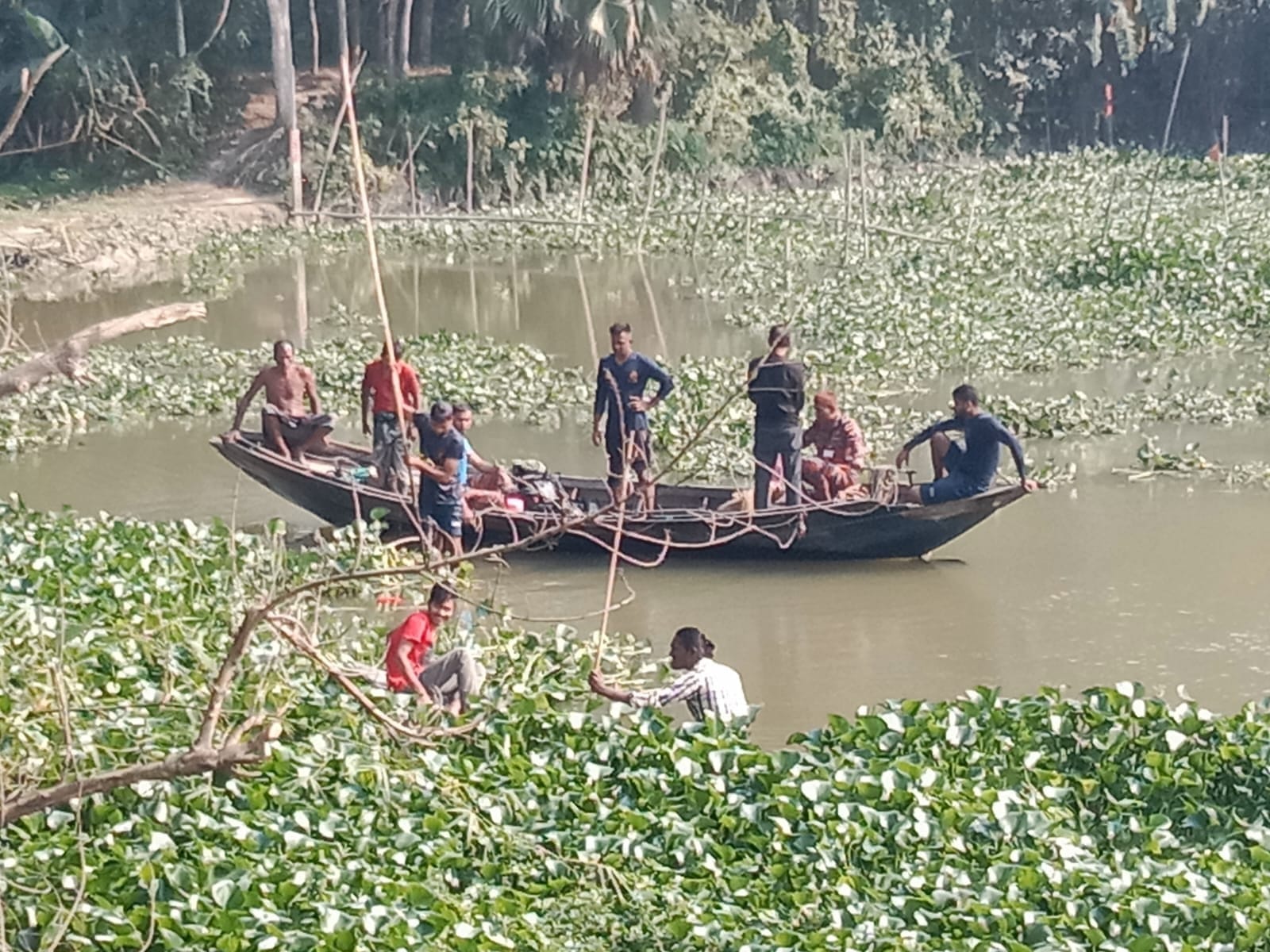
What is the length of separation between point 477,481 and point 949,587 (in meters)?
3.06

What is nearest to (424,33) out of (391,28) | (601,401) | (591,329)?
(391,28)

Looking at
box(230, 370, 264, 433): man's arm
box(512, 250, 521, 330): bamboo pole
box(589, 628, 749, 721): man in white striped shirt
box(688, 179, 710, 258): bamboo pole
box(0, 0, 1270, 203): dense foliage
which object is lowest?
box(589, 628, 749, 721): man in white striped shirt

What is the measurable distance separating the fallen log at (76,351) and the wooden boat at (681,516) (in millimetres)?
6515

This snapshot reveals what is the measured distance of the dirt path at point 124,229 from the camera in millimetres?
24875

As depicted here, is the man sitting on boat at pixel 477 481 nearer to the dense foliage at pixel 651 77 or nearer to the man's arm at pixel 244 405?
the man's arm at pixel 244 405

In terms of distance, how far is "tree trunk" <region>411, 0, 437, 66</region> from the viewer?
3581cm

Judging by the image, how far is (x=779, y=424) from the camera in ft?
37.8

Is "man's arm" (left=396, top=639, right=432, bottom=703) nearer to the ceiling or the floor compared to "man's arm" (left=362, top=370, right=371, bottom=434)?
nearer to the floor

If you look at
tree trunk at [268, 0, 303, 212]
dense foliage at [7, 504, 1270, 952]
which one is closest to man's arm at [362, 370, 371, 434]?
dense foliage at [7, 504, 1270, 952]

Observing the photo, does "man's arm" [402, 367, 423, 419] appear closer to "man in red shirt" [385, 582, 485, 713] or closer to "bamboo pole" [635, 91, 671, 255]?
"man in red shirt" [385, 582, 485, 713]

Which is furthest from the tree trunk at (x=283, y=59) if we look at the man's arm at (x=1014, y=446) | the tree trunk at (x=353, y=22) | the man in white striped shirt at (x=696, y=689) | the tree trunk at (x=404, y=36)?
the man in white striped shirt at (x=696, y=689)

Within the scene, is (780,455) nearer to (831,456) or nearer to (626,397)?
(831,456)

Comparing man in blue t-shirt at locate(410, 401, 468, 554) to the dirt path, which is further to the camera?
the dirt path

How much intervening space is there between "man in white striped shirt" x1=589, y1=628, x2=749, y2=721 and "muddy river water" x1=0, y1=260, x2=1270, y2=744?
1459mm
